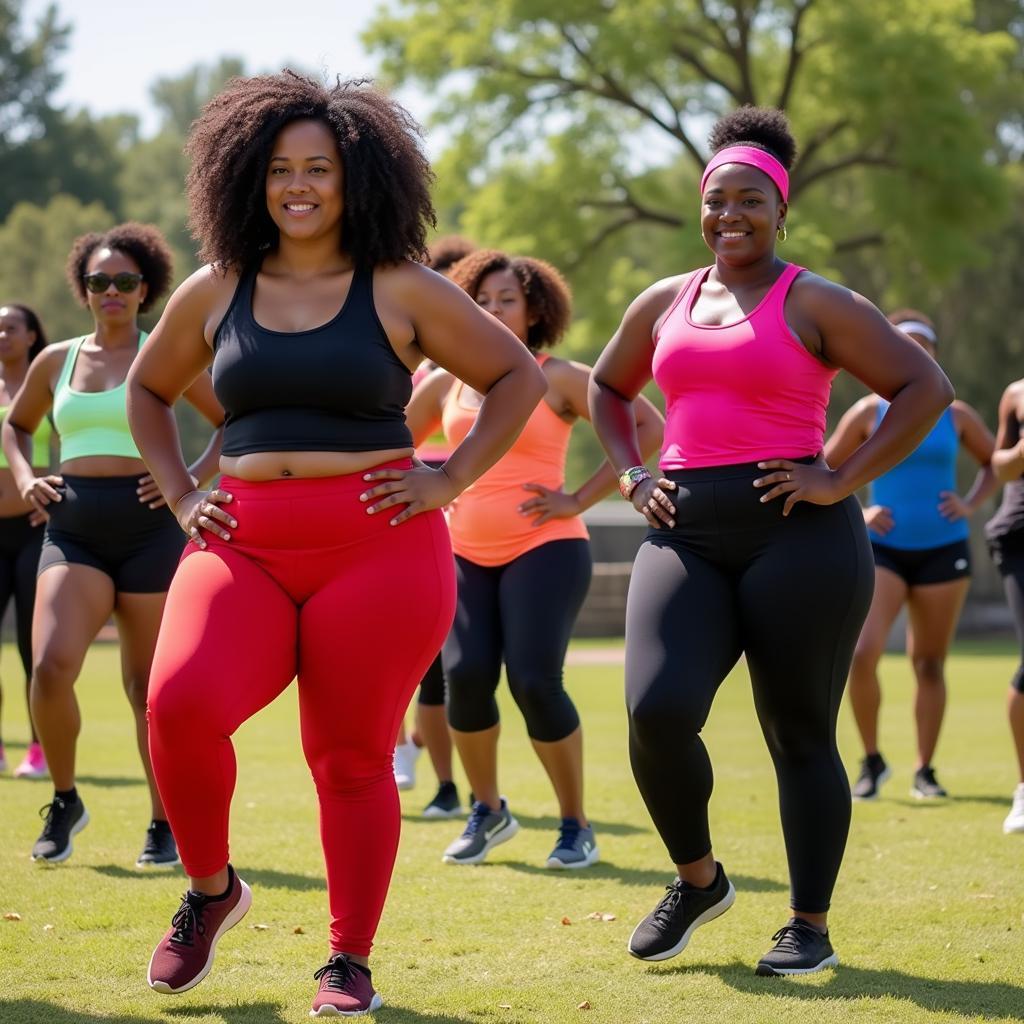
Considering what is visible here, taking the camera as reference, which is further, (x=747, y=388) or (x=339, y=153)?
(x=747, y=388)

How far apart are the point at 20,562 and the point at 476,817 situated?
11.7 ft

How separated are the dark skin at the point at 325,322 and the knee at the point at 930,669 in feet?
18.0

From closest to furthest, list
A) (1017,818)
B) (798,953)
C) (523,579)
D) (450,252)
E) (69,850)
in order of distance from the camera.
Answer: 1. (798,953)
2. (69,850)
3. (523,579)
4. (1017,818)
5. (450,252)

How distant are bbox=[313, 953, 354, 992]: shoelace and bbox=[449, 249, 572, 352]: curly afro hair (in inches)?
150

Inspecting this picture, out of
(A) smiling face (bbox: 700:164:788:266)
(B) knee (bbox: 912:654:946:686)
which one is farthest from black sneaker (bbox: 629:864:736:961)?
(B) knee (bbox: 912:654:946:686)

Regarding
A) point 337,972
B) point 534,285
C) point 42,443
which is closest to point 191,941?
point 337,972

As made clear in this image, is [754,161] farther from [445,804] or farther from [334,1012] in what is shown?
[445,804]

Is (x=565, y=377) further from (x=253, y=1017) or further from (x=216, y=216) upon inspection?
(x=253, y=1017)

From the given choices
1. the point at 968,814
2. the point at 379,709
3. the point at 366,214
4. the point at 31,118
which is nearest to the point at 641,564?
the point at 379,709

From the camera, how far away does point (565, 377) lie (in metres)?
7.55

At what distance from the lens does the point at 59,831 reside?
713 centimetres

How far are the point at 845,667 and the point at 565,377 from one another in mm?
2723

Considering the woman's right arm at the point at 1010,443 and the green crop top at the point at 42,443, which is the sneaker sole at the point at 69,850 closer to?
the green crop top at the point at 42,443

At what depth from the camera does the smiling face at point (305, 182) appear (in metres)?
4.63
